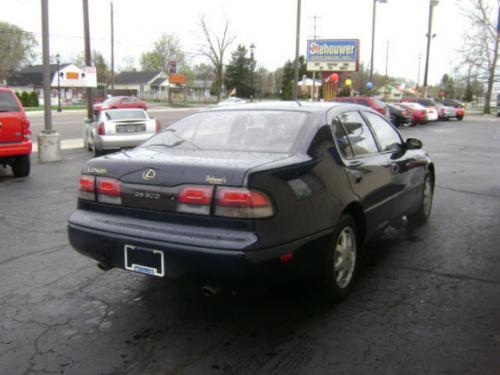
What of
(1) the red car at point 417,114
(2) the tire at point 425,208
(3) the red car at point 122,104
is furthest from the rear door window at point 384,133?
(3) the red car at point 122,104

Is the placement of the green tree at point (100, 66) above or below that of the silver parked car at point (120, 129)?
above

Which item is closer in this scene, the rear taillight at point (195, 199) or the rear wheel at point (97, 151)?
the rear taillight at point (195, 199)

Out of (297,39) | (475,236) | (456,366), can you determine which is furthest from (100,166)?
(297,39)

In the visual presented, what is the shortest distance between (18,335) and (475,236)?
15.7 feet

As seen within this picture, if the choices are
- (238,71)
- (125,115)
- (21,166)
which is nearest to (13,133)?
(21,166)

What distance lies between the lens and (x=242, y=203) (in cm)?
315

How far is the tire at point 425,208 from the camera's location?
20.4 ft

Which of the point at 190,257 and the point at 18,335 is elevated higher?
the point at 190,257

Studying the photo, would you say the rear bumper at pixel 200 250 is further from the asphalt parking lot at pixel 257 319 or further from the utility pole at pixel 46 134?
the utility pole at pixel 46 134

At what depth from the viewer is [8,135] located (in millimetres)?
9469

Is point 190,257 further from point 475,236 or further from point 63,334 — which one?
point 475,236

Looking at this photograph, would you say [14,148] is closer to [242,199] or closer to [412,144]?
[412,144]

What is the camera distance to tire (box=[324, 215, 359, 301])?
12.1 feet

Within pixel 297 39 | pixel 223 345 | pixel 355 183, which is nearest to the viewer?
pixel 223 345
